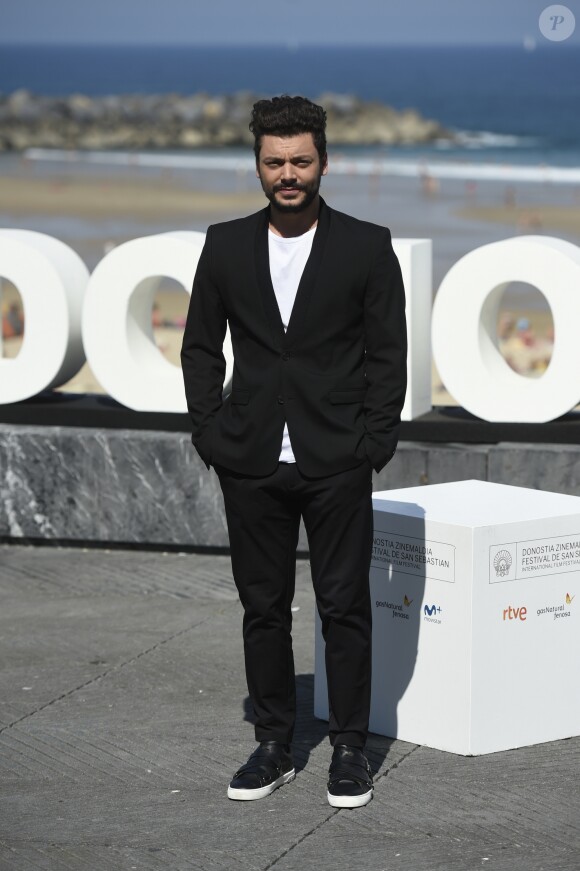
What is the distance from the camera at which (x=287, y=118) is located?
450cm

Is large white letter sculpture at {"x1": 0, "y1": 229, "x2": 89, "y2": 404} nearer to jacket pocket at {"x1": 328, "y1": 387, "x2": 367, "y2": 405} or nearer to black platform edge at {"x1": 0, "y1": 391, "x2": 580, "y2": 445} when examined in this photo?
black platform edge at {"x1": 0, "y1": 391, "x2": 580, "y2": 445}

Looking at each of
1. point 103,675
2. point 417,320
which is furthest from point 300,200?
point 417,320

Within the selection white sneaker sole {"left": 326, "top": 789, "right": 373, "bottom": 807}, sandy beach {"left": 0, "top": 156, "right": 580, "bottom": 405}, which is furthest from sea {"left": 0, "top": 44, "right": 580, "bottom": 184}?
white sneaker sole {"left": 326, "top": 789, "right": 373, "bottom": 807}

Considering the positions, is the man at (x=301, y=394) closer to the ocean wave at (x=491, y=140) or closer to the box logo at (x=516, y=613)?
the box logo at (x=516, y=613)

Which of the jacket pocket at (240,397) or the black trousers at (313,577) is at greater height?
the jacket pocket at (240,397)

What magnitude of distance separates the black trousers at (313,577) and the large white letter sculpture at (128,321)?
3.60 meters

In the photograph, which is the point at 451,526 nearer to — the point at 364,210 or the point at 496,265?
the point at 496,265

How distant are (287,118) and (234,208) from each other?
33771 millimetres

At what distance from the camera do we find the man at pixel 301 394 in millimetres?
4570

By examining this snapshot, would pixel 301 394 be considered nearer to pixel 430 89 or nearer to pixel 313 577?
pixel 313 577

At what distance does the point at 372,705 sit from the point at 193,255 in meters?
3.59

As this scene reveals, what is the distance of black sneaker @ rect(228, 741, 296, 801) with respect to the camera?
4773 millimetres

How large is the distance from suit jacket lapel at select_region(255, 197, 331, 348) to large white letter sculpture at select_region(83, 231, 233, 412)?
3.73m

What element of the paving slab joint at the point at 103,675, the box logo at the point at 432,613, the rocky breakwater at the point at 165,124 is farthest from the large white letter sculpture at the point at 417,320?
the rocky breakwater at the point at 165,124
